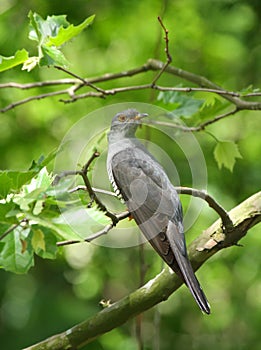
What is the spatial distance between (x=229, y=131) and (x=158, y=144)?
40.3 inches

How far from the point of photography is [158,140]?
17.6ft

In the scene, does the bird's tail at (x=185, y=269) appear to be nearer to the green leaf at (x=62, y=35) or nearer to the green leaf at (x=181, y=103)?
the green leaf at (x=181, y=103)

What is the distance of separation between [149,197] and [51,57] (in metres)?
0.84

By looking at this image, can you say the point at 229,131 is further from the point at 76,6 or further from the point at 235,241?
the point at 235,241

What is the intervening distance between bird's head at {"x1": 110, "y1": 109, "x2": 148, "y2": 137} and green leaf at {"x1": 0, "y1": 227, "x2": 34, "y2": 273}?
58.7 inches

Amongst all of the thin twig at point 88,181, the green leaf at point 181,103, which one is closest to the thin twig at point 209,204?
the thin twig at point 88,181

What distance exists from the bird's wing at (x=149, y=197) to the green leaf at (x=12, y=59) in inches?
31.8

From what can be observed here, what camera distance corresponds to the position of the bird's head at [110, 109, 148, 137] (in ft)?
10.8

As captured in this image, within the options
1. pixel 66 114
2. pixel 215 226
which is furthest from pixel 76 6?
pixel 215 226

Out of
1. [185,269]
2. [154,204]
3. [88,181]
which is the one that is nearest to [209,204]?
[185,269]

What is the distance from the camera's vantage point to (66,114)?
564 centimetres

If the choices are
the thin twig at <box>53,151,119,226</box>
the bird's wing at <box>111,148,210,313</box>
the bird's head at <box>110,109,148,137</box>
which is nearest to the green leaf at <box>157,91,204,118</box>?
the bird's head at <box>110,109,148,137</box>

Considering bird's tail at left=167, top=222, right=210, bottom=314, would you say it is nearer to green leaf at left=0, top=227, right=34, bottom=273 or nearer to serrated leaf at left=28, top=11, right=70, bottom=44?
green leaf at left=0, top=227, right=34, bottom=273

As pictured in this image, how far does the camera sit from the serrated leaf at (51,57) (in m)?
2.26
